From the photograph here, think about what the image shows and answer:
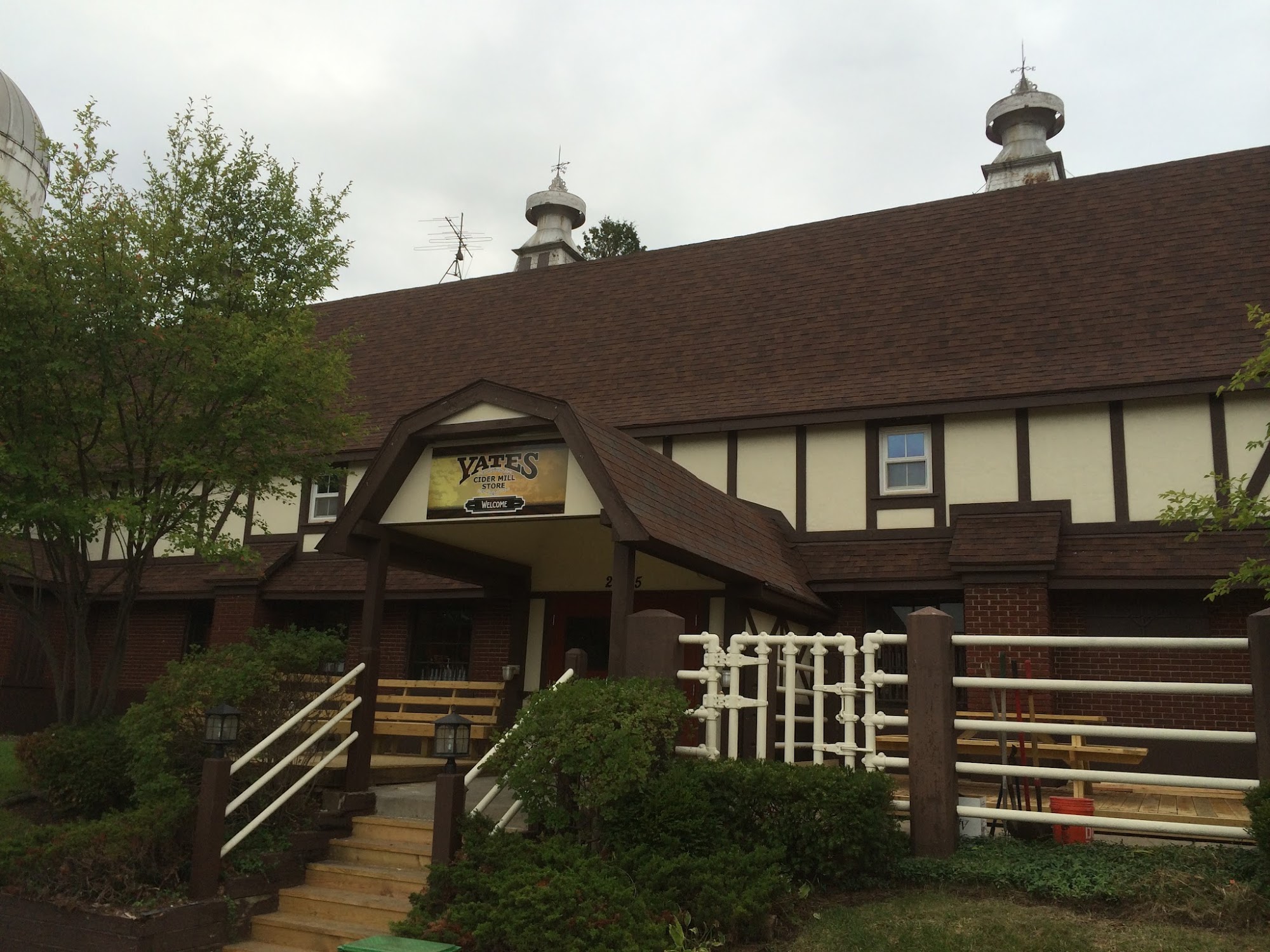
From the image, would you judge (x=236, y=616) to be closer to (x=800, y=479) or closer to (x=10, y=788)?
(x=10, y=788)

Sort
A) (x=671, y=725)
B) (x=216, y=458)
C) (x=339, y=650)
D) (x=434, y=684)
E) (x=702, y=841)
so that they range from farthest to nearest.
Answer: (x=434, y=684) < (x=216, y=458) < (x=339, y=650) < (x=671, y=725) < (x=702, y=841)

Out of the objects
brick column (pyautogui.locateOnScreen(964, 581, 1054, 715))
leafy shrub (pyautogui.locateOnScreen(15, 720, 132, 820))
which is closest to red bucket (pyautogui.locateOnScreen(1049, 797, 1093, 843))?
brick column (pyautogui.locateOnScreen(964, 581, 1054, 715))

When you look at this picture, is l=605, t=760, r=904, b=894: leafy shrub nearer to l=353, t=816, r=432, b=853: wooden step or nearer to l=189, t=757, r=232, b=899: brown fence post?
l=353, t=816, r=432, b=853: wooden step

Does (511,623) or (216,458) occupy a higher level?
(216,458)

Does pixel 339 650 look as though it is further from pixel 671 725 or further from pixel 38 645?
pixel 38 645

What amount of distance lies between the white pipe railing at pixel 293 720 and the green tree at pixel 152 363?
3.04 m

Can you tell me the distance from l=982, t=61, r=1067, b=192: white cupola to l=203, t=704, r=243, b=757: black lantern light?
1134 inches

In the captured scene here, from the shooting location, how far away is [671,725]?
782 centimetres

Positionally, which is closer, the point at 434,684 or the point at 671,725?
the point at 671,725

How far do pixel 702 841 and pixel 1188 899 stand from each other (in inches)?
117

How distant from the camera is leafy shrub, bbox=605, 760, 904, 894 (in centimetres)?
725

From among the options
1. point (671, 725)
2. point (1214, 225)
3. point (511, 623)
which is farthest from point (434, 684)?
point (1214, 225)

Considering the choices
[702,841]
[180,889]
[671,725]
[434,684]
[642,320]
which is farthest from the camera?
[642,320]

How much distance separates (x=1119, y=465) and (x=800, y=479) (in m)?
4.12
